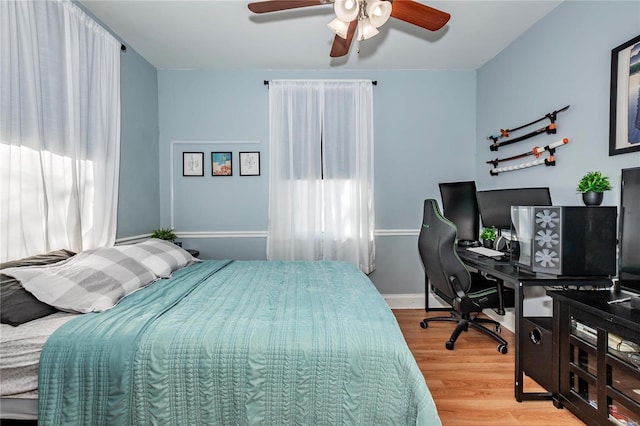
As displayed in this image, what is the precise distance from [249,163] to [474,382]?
9.53ft

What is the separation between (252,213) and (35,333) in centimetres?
240

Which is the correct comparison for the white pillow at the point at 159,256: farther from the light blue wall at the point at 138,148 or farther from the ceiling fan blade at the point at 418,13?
the ceiling fan blade at the point at 418,13

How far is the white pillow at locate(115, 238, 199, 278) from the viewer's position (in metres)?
2.14

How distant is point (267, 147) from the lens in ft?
11.8

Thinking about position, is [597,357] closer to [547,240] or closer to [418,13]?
[547,240]

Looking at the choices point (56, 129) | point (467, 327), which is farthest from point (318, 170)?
point (56, 129)

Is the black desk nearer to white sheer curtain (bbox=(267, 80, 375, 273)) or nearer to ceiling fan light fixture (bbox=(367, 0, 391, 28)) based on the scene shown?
white sheer curtain (bbox=(267, 80, 375, 273))

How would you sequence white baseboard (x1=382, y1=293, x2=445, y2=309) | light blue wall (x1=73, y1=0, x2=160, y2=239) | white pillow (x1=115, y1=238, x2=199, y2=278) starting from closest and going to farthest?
white pillow (x1=115, y1=238, x2=199, y2=278), light blue wall (x1=73, y1=0, x2=160, y2=239), white baseboard (x1=382, y1=293, x2=445, y2=309)

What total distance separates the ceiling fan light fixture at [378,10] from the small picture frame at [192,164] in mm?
2466

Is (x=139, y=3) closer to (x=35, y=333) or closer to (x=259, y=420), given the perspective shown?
(x=35, y=333)

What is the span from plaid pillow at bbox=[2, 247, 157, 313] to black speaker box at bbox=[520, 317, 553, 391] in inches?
95.2

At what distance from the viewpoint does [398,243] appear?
3684mm

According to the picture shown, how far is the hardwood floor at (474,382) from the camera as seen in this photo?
1817 millimetres

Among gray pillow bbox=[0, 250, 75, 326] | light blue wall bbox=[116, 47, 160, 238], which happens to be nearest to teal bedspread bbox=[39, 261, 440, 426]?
gray pillow bbox=[0, 250, 75, 326]
